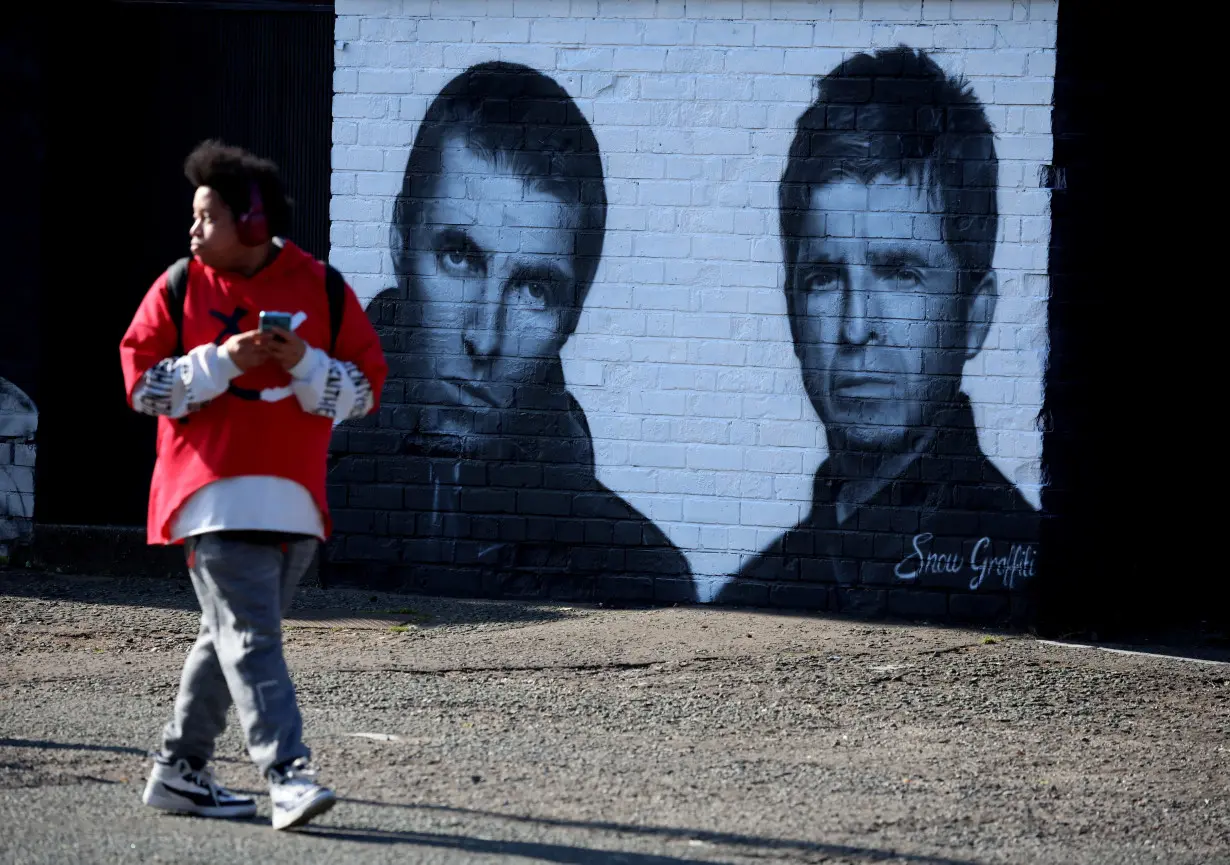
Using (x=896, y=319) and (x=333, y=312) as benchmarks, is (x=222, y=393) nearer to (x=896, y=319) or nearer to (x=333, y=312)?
(x=333, y=312)

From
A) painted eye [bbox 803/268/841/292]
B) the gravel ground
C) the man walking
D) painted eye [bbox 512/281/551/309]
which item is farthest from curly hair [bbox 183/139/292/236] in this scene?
painted eye [bbox 803/268/841/292]

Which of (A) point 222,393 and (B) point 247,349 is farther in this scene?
(A) point 222,393

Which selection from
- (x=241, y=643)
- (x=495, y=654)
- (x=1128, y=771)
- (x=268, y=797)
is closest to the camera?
(x=241, y=643)

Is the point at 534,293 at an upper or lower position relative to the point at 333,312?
upper

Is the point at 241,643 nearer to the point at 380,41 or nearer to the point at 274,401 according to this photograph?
the point at 274,401

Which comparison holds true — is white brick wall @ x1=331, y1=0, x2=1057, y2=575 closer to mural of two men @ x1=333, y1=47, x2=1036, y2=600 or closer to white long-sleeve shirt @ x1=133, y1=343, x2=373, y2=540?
mural of two men @ x1=333, y1=47, x2=1036, y2=600

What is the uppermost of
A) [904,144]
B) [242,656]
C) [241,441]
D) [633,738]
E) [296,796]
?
[904,144]

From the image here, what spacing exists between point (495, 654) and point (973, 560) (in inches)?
92.4

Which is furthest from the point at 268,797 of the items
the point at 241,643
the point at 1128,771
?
the point at 1128,771

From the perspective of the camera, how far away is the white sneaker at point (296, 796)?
3.81 meters

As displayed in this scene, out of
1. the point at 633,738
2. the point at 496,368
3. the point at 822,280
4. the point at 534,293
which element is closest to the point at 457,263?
the point at 534,293

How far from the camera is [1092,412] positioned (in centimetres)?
Result: 715

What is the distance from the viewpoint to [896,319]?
7.24 m

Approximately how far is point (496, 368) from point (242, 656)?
12.3ft
